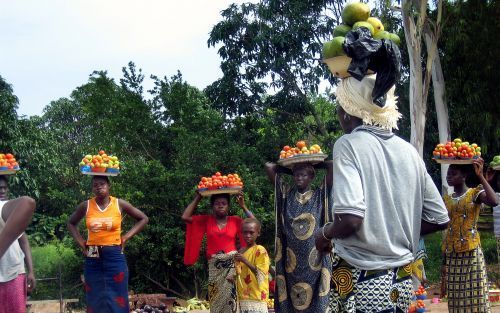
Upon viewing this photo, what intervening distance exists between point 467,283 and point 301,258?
5.28 ft

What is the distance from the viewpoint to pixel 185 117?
1630cm

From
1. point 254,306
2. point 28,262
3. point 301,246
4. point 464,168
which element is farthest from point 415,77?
point 28,262

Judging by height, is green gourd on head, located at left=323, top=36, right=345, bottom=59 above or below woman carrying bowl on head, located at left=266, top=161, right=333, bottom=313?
above

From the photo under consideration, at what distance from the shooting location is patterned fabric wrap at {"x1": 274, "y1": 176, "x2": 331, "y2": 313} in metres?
7.82

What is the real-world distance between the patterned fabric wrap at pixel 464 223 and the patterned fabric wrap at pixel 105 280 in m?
3.49

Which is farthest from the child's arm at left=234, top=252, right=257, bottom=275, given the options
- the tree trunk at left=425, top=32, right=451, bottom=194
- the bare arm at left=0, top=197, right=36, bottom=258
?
the tree trunk at left=425, top=32, right=451, bottom=194

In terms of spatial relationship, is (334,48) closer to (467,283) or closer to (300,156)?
(300,156)

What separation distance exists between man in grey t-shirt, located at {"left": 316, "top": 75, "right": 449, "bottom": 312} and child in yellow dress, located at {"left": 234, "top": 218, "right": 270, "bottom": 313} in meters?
4.44

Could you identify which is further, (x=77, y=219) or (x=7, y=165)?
(x=77, y=219)

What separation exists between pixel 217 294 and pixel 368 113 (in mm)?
5265

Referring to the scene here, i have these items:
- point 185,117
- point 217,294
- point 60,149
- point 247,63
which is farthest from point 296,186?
point 60,149

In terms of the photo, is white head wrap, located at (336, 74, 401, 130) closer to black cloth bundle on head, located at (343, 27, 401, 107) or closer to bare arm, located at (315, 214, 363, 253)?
black cloth bundle on head, located at (343, 27, 401, 107)

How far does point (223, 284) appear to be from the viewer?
869 centimetres

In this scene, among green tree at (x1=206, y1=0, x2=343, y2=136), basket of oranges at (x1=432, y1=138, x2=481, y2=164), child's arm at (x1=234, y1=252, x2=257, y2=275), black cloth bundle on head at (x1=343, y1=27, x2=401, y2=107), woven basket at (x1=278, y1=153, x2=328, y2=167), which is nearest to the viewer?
black cloth bundle on head at (x1=343, y1=27, x2=401, y2=107)
